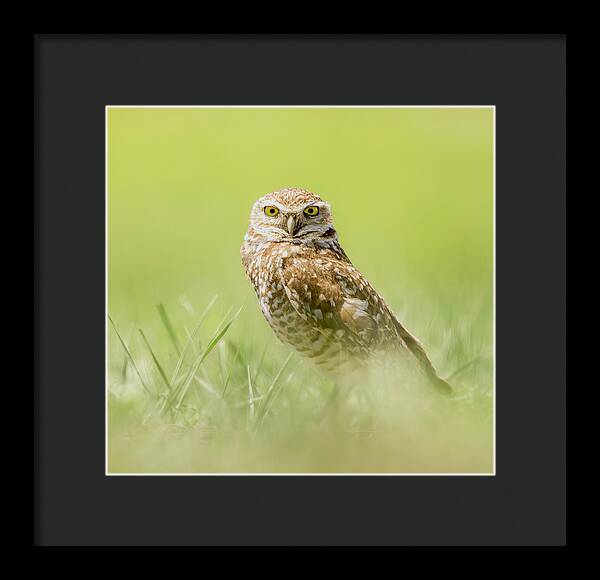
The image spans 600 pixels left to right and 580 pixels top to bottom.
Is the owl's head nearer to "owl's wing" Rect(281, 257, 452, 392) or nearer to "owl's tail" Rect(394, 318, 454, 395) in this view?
"owl's wing" Rect(281, 257, 452, 392)

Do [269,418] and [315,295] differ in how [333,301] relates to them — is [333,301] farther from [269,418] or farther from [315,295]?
[269,418]

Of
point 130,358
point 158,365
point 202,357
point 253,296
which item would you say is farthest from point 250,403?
point 253,296
